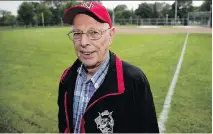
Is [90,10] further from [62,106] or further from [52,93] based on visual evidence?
[52,93]

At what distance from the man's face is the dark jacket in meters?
0.10

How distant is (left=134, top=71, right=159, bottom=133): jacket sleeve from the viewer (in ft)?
5.31

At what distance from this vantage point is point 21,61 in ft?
30.7

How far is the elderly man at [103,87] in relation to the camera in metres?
1.58

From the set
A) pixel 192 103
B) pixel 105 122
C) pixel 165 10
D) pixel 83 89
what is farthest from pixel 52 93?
pixel 165 10

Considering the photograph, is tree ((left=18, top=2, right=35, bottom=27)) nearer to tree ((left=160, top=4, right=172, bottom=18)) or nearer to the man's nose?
the man's nose

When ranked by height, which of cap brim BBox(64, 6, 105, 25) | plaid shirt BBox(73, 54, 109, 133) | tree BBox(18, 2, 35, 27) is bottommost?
plaid shirt BBox(73, 54, 109, 133)

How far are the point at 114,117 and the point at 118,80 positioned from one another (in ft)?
0.75

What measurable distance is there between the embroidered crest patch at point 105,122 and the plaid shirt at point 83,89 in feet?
0.48

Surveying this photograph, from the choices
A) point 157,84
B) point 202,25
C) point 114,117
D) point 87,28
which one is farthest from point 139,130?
point 202,25

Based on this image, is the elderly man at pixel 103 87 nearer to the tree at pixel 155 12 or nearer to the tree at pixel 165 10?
the tree at pixel 155 12

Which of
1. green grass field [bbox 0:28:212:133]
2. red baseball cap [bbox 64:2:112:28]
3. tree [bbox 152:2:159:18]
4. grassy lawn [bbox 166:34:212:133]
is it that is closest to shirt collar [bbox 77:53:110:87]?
red baseball cap [bbox 64:2:112:28]

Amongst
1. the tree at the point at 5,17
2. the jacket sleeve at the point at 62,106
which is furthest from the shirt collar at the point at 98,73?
the tree at the point at 5,17

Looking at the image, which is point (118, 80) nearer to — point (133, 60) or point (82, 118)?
point (82, 118)
